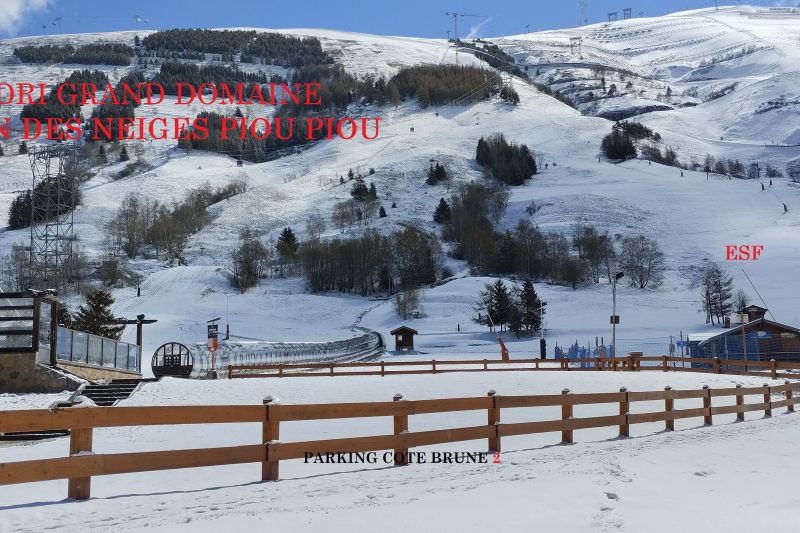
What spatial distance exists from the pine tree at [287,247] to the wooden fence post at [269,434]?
101400 mm

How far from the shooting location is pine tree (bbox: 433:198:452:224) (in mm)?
126438

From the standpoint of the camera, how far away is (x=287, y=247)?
110000 millimetres

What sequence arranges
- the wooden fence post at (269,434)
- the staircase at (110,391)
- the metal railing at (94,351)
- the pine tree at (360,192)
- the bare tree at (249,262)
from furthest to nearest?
the pine tree at (360,192), the bare tree at (249,262), the metal railing at (94,351), the staircase at (110,391), the wooden fence post at (269,434)

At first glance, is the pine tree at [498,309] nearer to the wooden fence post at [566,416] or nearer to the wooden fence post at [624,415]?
the wooden fence post at [624,415]

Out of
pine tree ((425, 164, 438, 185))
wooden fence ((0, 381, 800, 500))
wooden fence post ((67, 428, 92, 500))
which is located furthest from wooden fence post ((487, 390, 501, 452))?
pine tree ((425, 164, 438, 185))

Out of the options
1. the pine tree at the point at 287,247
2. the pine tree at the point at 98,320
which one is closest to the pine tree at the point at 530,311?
the pine tree at the point at 98,320

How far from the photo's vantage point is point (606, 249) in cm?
10519

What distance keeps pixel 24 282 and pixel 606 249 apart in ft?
250

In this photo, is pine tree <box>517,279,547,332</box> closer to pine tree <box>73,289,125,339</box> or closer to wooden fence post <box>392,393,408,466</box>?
pine tree <box>73,289,125,339</box>

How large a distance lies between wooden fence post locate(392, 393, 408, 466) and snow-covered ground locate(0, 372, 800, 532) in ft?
0.67

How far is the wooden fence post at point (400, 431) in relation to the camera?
10094 millimetres

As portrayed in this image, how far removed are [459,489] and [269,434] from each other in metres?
2.35

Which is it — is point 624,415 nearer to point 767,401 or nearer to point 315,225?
point 767,401

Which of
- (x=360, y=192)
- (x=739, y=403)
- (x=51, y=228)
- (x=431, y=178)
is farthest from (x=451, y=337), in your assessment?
(x=51, y=228)
